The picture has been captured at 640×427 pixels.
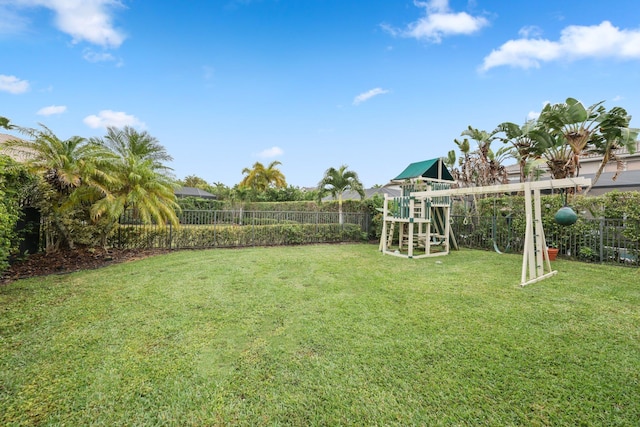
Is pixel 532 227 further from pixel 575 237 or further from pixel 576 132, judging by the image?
pixel 576 132

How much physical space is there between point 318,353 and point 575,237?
8.47m

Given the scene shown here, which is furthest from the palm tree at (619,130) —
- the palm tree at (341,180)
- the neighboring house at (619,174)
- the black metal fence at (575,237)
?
the palm tree at (341,180)

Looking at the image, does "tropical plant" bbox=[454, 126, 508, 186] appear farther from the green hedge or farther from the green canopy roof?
the green hedge

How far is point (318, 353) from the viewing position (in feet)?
8.15

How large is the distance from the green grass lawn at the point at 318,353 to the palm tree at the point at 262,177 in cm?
2378

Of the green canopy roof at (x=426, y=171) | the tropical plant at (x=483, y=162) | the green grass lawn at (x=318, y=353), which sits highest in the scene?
the tropical plant at (x=483, y=162)

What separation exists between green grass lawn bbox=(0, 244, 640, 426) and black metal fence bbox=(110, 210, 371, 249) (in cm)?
384

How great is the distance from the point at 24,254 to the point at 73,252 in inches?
34.2

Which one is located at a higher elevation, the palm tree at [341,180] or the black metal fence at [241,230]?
the palm tree at [341,180]

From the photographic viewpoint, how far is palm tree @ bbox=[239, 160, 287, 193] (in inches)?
1094

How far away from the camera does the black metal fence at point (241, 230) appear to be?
27.5ft

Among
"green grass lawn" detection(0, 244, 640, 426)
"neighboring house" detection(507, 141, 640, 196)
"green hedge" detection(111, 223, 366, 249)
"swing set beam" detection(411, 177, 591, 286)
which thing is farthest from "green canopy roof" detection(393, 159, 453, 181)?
"neighboring house" detection(507, 141, 640, 196)

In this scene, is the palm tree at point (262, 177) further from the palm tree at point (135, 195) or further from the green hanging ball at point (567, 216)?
the green hanging ball at point (567, 216)

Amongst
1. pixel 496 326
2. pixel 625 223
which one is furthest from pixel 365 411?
pixel 625 223
